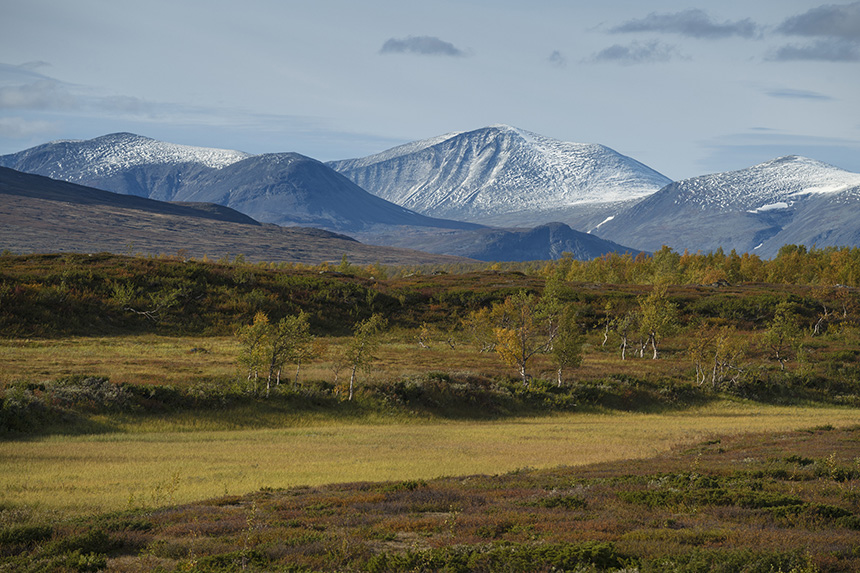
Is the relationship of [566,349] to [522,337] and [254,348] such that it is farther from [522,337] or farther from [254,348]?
[254,348]

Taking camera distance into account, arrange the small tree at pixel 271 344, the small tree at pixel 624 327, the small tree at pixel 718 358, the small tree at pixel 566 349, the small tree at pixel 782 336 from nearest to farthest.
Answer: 1. the small tree at pixel 271 344
2. the small tree at pixel 566 349
3. the small tree at pixel 718 358
4. the small tree at pixel 782 336
5. the small tree at pixel 624 327

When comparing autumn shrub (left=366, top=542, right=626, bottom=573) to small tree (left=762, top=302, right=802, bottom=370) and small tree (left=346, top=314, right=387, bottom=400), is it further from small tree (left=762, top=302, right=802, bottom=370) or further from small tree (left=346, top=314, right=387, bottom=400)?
small tree (left=762, top=302, right=802, bottom=370)

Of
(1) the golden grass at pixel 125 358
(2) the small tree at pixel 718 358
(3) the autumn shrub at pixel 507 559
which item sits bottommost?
(1) the golden grass at pixel 125 358

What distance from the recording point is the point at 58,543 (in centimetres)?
1273

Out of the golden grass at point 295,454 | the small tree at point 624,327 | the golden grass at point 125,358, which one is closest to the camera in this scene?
the golden grass at point 295,454

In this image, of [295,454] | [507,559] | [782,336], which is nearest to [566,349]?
[782,336]

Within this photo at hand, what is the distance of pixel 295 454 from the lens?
93.4 ft

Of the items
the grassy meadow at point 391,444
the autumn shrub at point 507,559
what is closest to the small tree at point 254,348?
the grassy meadow at point 391,444

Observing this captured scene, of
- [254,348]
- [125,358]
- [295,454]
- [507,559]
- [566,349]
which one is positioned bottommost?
[125,358]

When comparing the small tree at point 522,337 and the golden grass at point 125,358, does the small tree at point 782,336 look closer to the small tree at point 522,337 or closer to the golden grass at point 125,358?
the small tree at point 522,337

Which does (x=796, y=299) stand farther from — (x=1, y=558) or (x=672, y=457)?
(x=1, y=558)

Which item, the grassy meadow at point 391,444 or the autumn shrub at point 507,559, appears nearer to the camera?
the autumn shrub at point 507,559

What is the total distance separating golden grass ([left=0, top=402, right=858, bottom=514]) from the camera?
2045 centimetres

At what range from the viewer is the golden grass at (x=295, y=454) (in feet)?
67.1
